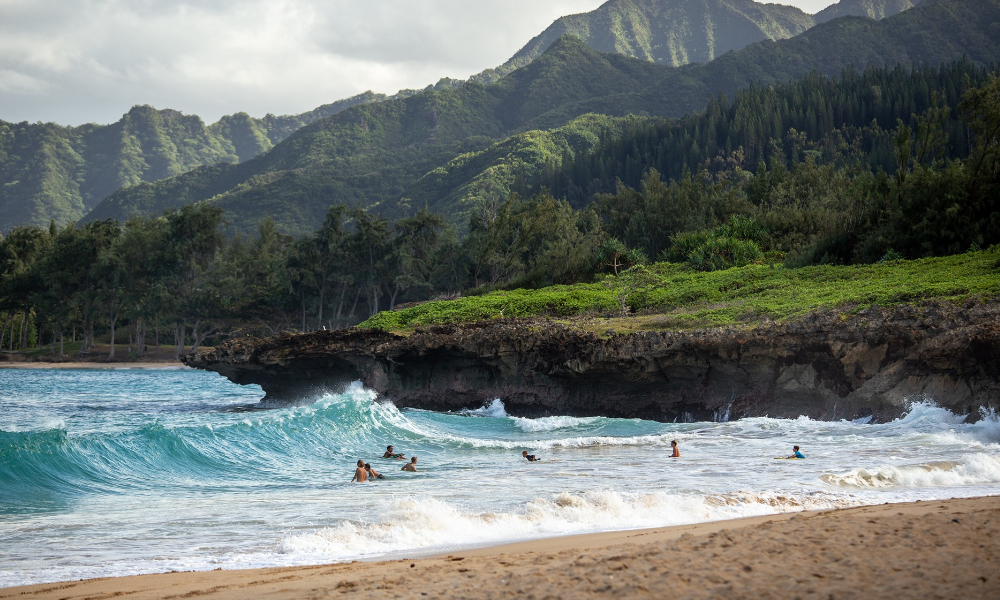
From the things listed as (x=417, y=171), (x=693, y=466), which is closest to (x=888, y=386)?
(x=693, y=466)

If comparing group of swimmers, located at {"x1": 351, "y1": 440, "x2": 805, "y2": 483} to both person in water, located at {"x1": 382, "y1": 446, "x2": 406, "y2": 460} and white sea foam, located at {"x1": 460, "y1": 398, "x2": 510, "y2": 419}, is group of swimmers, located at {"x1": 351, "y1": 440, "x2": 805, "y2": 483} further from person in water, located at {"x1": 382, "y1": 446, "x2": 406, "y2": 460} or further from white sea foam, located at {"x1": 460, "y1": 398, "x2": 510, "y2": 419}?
white sea foam, located at {"x1": 460, "y1": 398, "x2": 510, "y2": 419}

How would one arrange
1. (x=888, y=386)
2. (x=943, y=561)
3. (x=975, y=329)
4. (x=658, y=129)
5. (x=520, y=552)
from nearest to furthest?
(x=943, y=561), (x=520, y=552), (x=975, y=329), (x=888, y=386), (x=658, y=129)

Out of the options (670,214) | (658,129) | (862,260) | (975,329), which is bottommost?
(975,329)

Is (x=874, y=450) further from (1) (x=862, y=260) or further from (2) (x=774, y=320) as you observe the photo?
(1) (x=862, y=260)

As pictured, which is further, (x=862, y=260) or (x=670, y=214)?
(x=670, y=214)

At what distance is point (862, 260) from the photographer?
102 ft

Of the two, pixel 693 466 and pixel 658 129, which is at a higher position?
pixel 658 129

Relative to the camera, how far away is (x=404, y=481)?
15.1 m

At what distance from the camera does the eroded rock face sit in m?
19.1

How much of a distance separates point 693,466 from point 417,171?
16692 centimetres

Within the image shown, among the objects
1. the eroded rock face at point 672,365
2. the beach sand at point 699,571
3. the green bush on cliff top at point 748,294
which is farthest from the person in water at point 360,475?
the green bush on cliff top at point 748,294

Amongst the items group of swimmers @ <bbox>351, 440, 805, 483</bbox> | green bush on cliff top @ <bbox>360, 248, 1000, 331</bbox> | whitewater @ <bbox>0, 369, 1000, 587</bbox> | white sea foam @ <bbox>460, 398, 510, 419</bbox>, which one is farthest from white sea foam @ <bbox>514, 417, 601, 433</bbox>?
group of swimmers @ <bbox>351, 440, 805, 483</bbox>

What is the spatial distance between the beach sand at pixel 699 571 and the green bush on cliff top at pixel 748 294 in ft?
51.9

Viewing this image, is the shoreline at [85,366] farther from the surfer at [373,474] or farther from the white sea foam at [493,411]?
the surfer at [373,474]
